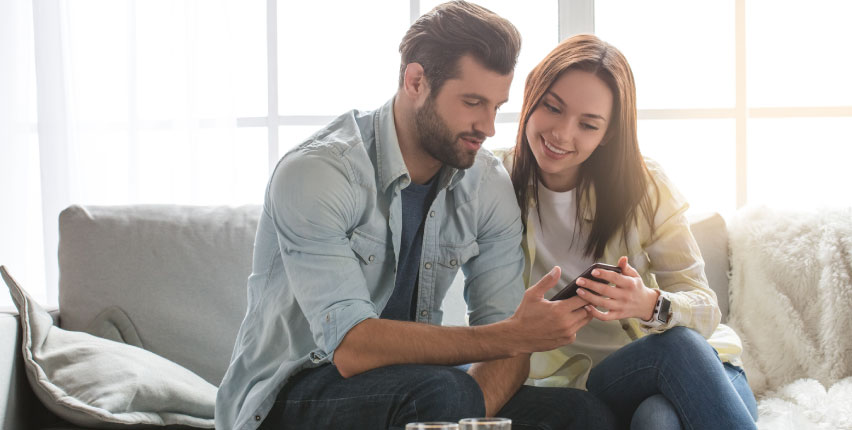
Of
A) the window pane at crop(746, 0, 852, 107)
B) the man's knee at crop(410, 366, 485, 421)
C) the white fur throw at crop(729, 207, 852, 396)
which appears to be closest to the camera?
the man's knee at crop(410, 366, 485, 421)

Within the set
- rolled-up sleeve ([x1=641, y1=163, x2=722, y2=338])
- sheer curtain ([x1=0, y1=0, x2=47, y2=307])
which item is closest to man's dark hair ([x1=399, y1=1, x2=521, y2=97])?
rolled-up sleeve ([x1=641, y1=163, x2=722, y2=338])

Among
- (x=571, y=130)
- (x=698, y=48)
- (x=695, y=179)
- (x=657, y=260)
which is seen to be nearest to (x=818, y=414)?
(x=657, y=260)

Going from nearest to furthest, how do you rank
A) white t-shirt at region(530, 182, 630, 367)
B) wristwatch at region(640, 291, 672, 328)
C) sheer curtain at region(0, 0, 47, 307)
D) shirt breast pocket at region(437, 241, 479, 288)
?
1. wristwatch at region(640, 291, 672, 328)
2. shirt breast pocket at region(437, 241, 479, 288)
3. white t-shirt at region(530, 182, 630, 367)
4. sheer curtain at region(0, 0, 47, 307)

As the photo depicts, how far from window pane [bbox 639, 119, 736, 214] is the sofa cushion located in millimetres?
1551

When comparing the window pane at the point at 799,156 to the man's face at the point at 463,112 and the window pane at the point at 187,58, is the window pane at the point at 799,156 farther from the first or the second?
the window pane at the point at 187,58

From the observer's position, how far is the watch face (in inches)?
65.2

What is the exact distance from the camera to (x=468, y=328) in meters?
1.58

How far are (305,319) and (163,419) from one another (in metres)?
0.45

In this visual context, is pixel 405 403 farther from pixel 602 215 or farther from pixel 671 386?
pixel 602 215

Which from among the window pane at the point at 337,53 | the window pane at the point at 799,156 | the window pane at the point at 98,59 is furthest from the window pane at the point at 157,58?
the window pane at the point at 799,156

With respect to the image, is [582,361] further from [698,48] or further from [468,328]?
[698,48]

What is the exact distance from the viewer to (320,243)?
5.18 feet

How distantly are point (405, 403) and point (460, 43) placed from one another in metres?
0.72

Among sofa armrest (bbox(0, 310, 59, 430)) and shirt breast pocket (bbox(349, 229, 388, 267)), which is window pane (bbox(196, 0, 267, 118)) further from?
shirt breast pocket (bbox(349, 229, 388, 267))
